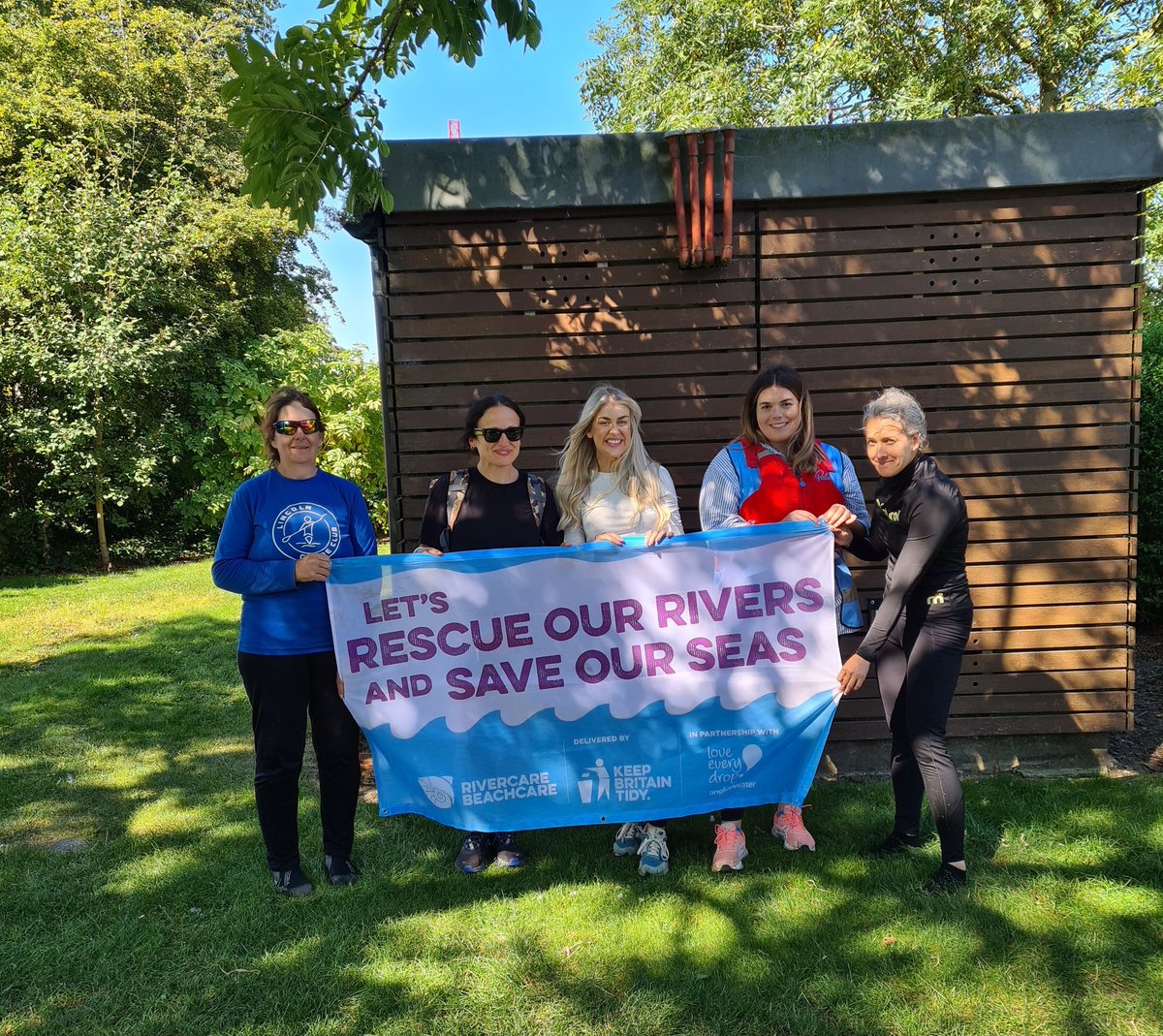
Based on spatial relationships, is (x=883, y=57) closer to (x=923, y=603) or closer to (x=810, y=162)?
(x=810, y=162)

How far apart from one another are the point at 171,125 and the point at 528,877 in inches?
740

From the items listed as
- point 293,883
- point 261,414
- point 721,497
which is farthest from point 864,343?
point 261,414

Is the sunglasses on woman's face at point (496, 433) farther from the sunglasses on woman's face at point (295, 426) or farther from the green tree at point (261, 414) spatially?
the green tree at point (261, 414)

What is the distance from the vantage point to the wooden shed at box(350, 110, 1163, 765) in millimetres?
4734

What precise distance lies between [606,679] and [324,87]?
295cm

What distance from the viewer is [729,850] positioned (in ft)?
11.7

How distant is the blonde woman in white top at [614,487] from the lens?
3.50m

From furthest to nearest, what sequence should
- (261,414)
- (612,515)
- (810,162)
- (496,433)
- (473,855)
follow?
(261,414) < (810,162) < (473,855) < (612,515) < (496,433)

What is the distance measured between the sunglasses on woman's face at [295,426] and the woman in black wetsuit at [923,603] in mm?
2388

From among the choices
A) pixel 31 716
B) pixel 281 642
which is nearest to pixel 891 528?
pixel 281 642

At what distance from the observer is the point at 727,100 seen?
16.2 m

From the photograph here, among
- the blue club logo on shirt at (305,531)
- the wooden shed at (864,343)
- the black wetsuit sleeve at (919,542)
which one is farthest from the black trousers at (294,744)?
the black wetsuit sleeve at (919,542)

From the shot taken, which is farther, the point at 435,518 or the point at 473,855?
the point at 473,855

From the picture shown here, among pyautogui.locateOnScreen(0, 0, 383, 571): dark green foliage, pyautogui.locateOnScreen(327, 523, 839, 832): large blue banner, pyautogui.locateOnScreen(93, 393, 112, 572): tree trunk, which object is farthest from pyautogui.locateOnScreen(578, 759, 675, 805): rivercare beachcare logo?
pyautogui.locateOnScreen(93, 393, 112, 572): tree trunk
